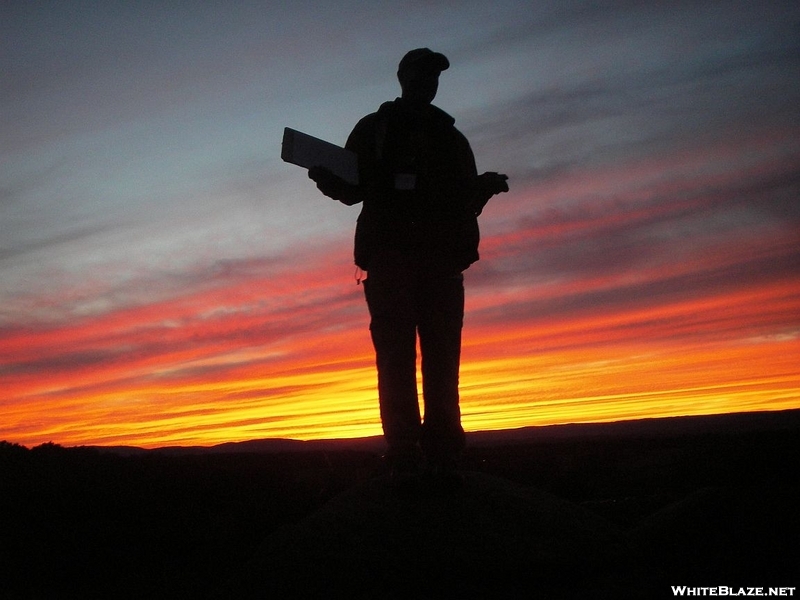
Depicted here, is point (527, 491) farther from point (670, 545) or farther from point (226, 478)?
point (226, 478)

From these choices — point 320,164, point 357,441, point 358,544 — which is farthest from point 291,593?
point 357,441

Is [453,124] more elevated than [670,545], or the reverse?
[453,124]

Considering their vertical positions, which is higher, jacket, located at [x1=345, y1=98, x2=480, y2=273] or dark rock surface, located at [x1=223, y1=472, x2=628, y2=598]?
jacket, located at [x1=345, y1=98, x2=480, y2=273]

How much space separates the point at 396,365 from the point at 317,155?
155cm

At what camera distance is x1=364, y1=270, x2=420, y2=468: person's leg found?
5539 millimetres

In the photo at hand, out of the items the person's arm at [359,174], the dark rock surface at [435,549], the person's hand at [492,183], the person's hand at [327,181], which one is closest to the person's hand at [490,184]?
the person's hand at [492,183]

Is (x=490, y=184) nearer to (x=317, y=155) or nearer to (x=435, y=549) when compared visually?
A: (x=317, y=155)

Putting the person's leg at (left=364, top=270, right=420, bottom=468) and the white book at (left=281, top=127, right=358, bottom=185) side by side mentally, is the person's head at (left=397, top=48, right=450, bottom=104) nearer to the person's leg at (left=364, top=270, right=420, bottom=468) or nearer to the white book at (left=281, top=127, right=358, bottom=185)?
the white book at (left=281, top=127, right=358, bottom=185)

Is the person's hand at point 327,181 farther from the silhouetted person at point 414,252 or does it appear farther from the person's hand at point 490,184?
the person's hand at point 490,184

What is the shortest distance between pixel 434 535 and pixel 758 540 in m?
2.43

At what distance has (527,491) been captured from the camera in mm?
5969

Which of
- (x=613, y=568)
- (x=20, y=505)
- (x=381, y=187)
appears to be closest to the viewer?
(x=613, y=568)

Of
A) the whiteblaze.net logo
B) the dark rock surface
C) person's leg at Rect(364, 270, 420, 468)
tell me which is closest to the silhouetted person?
person's leg at Rect(364, 270, 420, 468)

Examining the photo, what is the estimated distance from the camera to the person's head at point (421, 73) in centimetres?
566
